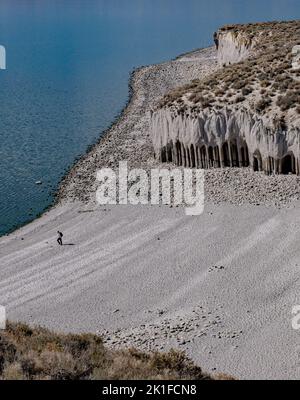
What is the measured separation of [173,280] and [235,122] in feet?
55.0

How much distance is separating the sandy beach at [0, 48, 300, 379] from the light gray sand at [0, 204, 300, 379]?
5cm

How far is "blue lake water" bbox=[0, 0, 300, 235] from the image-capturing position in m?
50.2

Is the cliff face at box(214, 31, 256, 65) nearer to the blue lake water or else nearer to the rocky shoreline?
the rocky shoreline

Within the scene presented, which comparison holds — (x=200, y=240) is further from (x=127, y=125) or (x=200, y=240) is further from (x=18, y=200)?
(x=127, y=125)

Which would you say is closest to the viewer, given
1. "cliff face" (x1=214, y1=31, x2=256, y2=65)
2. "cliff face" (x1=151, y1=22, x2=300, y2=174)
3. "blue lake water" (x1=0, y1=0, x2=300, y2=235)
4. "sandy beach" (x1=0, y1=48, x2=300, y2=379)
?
"sandy beach" (x1=0, y1=48, x2=300, y2=379)

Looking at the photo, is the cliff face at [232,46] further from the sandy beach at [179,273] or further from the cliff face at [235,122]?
the sandy beach at [179,273]

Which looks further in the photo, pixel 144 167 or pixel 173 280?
pixel 144 167

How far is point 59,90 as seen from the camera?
8725 centimetres

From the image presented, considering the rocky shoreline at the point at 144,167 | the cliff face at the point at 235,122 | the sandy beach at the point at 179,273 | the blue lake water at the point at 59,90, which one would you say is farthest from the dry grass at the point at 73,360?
the cliff face at the point at 235,122

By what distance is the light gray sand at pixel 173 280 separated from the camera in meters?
23.8

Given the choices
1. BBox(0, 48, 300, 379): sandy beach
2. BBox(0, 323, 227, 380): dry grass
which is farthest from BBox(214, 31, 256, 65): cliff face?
BBox(0, 323, 227, 380): dry grass

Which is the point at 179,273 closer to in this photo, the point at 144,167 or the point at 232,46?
the point at 144,167

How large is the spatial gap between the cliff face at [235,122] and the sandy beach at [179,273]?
167cm

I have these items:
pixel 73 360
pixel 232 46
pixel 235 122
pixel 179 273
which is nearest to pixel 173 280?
pixel 179 273
